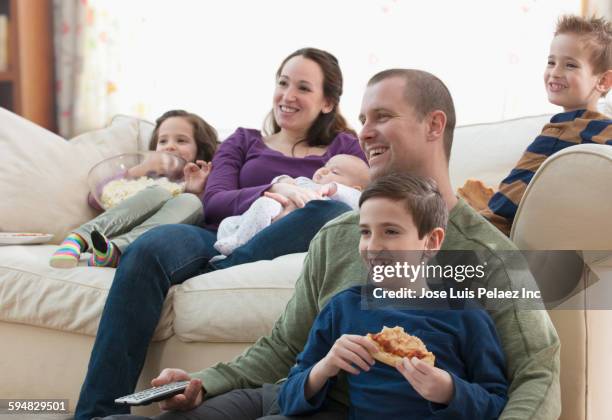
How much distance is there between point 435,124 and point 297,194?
903 millimetres

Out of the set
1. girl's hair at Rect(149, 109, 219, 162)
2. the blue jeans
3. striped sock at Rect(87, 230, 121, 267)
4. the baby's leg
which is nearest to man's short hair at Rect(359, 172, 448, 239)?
the blue jeans

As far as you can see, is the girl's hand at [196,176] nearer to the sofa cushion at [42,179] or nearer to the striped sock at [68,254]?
the sofa cushion at [42,179]

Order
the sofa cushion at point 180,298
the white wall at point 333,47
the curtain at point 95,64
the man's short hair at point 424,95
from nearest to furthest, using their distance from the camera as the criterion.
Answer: the man's short hair at point 424,95
the sofa cushion at point 180,298
the white wall at point 333,47
the curtain at point 95,64

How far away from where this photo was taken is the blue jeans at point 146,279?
2086 millimetres

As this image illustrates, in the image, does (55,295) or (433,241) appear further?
(55,295)

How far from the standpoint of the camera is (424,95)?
64.1 inches

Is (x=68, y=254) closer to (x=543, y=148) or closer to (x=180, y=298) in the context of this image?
(x=180, y=298)

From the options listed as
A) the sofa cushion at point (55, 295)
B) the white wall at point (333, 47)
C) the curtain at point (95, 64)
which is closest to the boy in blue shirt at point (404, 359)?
the sofa cushion at point (55, 295)

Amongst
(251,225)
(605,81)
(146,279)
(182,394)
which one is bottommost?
(182,394)

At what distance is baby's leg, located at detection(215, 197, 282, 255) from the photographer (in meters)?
2.43

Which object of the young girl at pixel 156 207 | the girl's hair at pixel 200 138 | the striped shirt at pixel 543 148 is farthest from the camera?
the girl's hair at pixel 200 138

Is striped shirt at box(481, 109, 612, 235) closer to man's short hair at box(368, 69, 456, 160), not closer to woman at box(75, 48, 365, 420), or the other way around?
man's short hair at box(368, 69, 456, 160)

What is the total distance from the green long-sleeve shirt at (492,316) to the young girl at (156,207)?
2.91 ft

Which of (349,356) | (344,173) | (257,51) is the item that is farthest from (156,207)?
Answer: (349,356)
